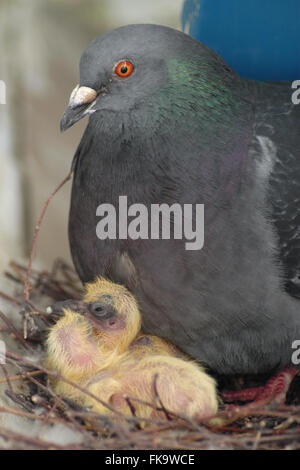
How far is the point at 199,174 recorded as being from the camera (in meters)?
2.57

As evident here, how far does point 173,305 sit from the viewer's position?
2670 mm

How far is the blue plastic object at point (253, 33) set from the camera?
2875 mm

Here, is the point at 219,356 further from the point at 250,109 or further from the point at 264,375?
the point at 250,109

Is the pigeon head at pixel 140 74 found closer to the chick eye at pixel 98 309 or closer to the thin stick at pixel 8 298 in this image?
the chick eye at pixel 98 309

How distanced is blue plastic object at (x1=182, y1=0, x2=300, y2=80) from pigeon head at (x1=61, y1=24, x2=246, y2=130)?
0.39 meters

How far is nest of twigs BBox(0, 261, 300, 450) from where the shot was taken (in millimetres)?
2176

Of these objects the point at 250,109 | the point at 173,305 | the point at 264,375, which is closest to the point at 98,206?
the point at 173,305

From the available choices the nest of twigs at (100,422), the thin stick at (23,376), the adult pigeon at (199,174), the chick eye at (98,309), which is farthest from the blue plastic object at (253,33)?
the thin stick at (23,376)

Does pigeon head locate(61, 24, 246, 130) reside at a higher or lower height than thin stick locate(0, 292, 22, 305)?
higher

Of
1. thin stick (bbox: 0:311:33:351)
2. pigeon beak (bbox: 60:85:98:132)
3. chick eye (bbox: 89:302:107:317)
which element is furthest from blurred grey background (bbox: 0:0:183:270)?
pigeon beak (bbox: 60:85:98:132)

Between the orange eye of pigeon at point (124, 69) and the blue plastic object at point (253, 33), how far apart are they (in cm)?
63

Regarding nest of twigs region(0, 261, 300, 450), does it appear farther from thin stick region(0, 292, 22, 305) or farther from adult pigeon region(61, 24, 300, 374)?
adult pigeon region(61, 24, 300, 374)

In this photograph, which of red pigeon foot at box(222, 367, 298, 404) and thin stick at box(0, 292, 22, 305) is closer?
red pigeon foot at box(222, 367, 298, 404)

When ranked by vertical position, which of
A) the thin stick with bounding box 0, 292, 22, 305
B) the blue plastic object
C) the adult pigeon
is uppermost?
the blue plastic object
